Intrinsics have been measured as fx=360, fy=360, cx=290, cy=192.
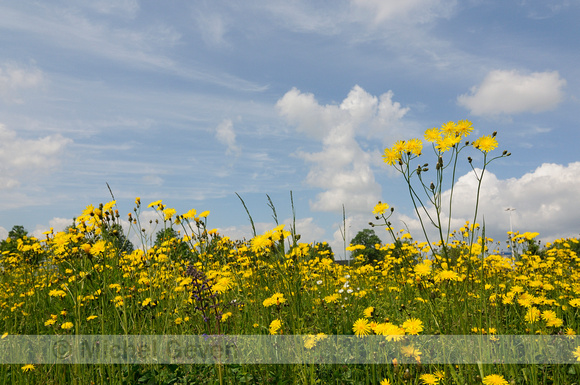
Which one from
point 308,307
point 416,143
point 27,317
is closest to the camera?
point 416,143

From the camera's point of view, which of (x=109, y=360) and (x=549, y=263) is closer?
(x=109, y=360)

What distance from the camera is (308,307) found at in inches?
151

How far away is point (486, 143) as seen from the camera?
246 cm

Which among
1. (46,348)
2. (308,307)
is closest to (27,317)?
(46,348)

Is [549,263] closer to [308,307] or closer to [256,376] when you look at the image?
[308,307]

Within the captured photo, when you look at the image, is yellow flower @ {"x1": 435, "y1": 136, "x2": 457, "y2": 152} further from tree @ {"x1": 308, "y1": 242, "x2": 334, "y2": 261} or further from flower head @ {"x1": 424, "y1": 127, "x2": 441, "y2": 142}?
tree @ {"x1": 308, "y1": 242, "x2": 334, "y2": 261}

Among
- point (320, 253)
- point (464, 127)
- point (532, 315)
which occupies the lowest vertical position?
point (532, 315)

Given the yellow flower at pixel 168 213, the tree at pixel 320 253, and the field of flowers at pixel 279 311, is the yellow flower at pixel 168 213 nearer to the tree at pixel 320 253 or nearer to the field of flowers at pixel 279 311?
the field of flowers at pixel 279 311

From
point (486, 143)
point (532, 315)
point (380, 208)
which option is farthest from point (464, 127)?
point (532, 315)

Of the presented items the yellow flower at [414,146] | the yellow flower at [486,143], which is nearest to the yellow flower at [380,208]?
the yellow flower at [414,146]

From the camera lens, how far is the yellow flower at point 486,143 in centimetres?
245

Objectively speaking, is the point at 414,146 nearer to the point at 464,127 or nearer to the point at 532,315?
the point at 464,127

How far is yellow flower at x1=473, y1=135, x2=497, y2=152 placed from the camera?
2453 mm

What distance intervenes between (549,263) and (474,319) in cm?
319
